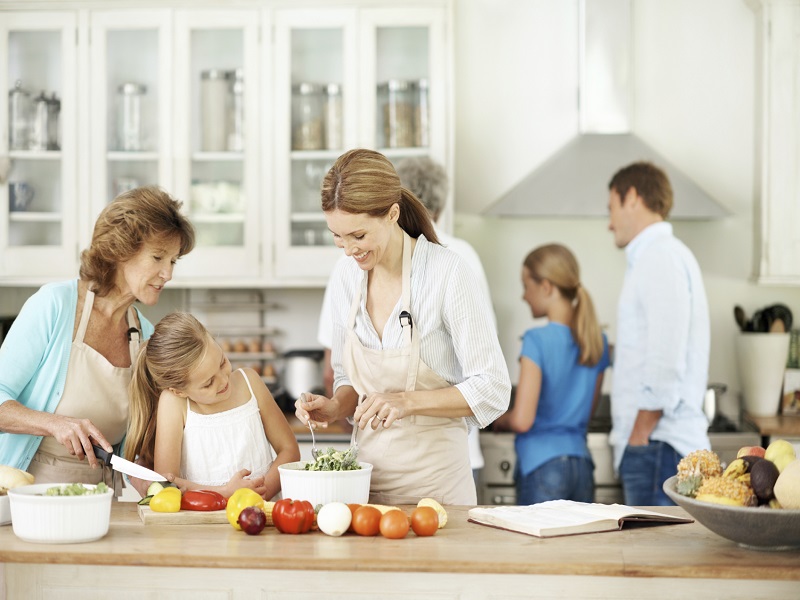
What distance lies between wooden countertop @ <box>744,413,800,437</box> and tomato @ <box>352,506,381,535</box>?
2.25m

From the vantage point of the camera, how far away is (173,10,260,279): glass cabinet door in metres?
3.98

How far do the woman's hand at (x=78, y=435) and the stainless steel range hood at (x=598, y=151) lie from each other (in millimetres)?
2140

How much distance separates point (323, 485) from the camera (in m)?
1.94

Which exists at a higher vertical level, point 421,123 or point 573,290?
point 421,123

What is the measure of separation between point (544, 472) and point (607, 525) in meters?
1.60

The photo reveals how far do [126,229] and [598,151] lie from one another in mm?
2282

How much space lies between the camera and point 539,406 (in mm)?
3518

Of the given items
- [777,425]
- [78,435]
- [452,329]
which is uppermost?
[452,329]

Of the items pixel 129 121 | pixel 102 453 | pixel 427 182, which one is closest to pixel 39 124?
pixel 129 121

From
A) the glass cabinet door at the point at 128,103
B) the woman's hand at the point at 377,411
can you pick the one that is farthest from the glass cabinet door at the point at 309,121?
the woman's hand at the point at 377,411

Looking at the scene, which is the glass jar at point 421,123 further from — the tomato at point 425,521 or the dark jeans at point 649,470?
the tomato at point 425,521

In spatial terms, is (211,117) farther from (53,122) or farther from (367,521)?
(367,521)

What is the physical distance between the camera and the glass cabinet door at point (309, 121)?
396 centimetres

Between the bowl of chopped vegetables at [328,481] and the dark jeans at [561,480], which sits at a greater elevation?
the bowl of chopped vegetables at [328,481]
